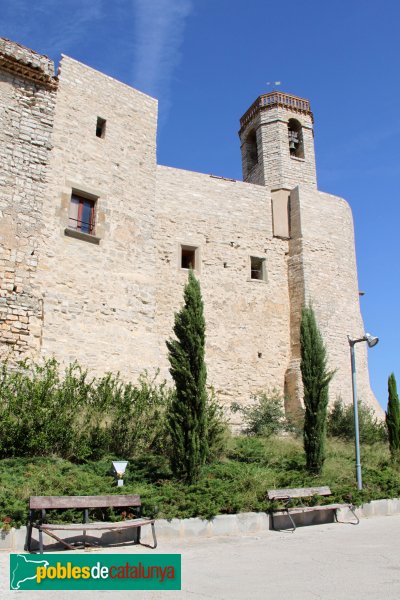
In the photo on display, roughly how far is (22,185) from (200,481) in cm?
793

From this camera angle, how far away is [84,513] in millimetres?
7086

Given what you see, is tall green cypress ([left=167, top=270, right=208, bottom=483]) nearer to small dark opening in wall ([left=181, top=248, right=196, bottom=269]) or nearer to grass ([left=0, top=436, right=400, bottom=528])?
grass ([left=0, top=436, right=400, bottom=528])

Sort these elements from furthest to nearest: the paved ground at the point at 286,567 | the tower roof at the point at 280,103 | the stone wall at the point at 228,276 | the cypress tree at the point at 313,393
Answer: the tower roof at the point at 280,103
the stone wall at the point at 228,276
the cypress tree at the point at 313,393
the paved ground at the point at 286,567

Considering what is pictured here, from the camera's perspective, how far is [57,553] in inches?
247

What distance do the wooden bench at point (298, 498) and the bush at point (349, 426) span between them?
19.5ft

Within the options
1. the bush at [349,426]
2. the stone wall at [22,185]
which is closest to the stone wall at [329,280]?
the bush at [349,426]

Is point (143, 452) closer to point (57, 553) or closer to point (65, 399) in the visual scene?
point (65, 399)

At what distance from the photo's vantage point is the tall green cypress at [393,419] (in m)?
13.4

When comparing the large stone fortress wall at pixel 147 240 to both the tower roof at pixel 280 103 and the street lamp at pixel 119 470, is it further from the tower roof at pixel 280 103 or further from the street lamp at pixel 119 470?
the street lamp at pixel 119 470

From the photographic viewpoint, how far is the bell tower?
63.5ft

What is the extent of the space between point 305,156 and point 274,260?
4.85 meters

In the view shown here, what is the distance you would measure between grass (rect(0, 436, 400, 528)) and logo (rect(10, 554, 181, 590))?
1083 mm

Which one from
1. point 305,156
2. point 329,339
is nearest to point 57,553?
point 329,339

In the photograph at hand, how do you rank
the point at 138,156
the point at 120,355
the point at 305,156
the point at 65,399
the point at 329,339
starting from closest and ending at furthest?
the point at 65,399
the point at 120,355
the point at 138,156
the point at 329,339
the point at 305,156
